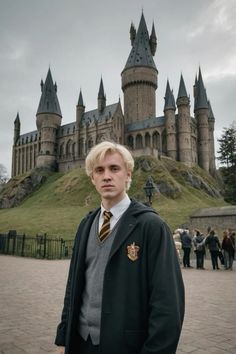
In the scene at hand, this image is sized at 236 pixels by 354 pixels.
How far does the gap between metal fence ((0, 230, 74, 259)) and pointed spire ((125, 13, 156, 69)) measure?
69.4 meters

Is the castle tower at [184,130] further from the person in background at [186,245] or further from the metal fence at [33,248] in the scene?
the person in background at [186,245]

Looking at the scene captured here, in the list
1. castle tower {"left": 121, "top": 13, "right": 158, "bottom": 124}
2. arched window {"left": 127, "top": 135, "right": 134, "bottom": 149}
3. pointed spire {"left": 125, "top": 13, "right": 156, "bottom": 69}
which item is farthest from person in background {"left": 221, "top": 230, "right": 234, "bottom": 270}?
pointed spire {"left": 125, "top": 13, "right": 156, "bottom": 69}

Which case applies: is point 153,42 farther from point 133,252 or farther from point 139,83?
point 133,252

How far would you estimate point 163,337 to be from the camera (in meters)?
2.22

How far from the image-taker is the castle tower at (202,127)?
79.6 meters

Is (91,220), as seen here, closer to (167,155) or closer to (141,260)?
(141,260)

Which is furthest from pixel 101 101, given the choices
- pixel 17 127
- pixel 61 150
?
pixel 17 127

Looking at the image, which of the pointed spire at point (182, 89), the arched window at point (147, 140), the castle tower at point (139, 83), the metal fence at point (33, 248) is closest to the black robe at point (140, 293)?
the metal fence at point (33, 248)

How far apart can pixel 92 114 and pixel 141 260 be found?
85.6m

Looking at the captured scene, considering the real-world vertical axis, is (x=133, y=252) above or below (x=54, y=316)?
above

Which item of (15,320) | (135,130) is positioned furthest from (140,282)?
(135,130)

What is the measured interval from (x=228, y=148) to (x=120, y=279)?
54.2m

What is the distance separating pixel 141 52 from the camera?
8794cm

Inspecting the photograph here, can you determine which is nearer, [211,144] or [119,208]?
[119,208]
